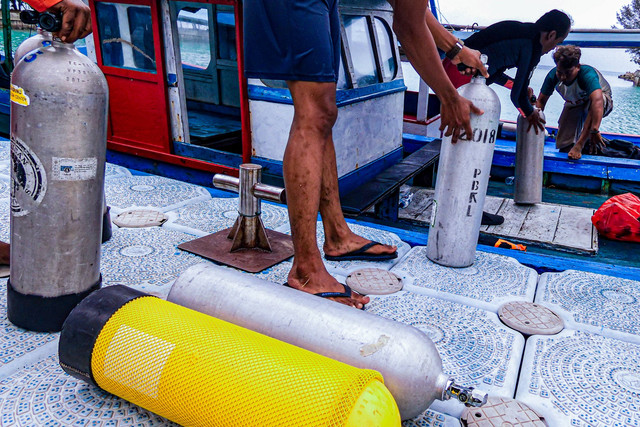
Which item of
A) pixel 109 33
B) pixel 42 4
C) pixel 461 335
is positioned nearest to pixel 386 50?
pixel 109 33

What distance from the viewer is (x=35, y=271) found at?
61.7 inches

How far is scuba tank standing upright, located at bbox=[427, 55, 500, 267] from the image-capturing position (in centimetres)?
227

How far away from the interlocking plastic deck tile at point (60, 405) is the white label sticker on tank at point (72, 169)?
59 cm

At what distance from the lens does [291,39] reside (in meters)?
1.80

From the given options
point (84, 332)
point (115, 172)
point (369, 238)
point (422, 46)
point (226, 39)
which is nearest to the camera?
point (84, 332)

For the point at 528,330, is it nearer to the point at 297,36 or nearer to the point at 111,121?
the point at 297,36

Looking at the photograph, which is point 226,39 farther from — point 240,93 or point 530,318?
point 530,318

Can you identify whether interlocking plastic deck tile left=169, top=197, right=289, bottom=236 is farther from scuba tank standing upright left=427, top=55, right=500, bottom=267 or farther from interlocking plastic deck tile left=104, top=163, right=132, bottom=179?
scuba tank standing upright left=427, top=55, right=500, bottom=267

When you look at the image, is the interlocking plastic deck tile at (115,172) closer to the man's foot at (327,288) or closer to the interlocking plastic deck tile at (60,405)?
the man's foot at (327,288)

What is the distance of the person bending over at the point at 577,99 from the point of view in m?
6.38

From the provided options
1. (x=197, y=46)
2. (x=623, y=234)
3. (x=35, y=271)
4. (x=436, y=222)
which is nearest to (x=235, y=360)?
(x=35, y=271)

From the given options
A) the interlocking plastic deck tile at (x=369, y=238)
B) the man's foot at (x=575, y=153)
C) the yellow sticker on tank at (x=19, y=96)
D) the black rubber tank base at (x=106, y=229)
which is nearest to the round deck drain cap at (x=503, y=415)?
the interlocking plastic deck tile at (x=369, y=238)

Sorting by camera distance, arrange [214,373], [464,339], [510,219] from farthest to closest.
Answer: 1. [510,219]
2. [464,339]
3. [214,373]

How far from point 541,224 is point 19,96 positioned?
4.66 m
